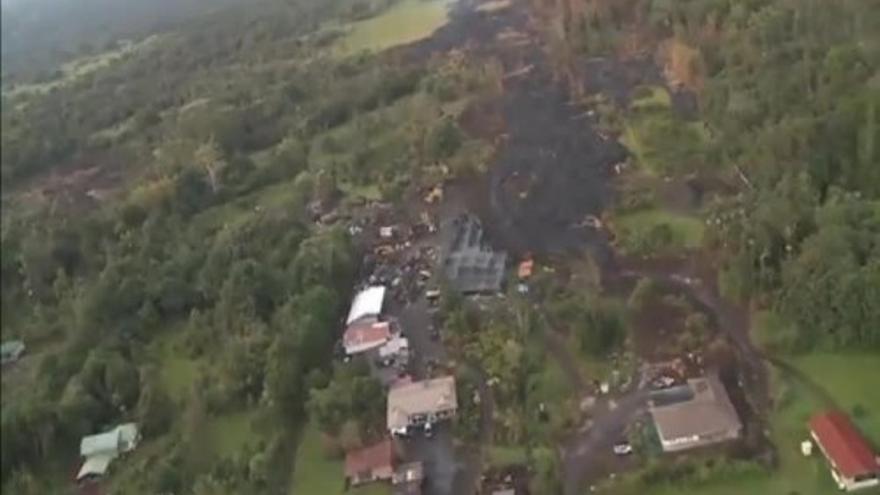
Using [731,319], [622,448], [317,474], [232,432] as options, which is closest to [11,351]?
[232,432]

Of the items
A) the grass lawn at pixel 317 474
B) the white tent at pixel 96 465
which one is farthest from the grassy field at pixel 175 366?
the grass lawn at pixel 317 474

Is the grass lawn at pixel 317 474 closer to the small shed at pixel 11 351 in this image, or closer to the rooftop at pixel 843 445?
the small shed at pixel 11 351

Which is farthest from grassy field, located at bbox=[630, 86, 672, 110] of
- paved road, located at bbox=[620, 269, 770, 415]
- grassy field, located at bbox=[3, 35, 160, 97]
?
grassy field, located at bbox=[3, 35, 160, 97]

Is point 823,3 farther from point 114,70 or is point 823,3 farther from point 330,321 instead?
point 114,70

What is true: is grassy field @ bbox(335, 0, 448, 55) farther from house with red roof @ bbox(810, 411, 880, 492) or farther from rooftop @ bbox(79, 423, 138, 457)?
house with red roof @ bbox(810, 411, 880, 492)

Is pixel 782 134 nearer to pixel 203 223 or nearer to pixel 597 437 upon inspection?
pixel 597 437

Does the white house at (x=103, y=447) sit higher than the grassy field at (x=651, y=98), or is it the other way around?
the grassy field at (x=651, y=98)
